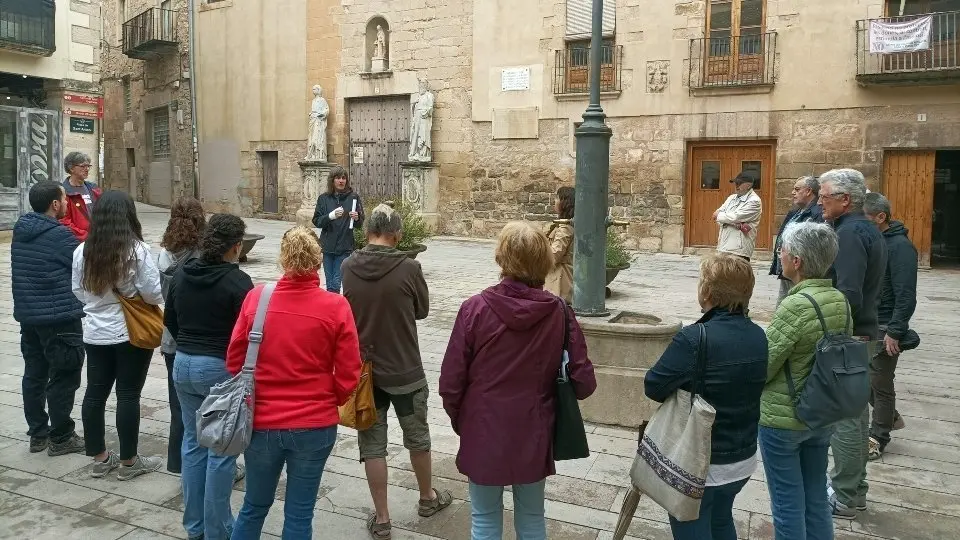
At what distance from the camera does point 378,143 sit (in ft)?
62.2

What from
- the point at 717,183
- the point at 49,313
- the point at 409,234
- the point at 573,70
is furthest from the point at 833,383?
the point at 573,70

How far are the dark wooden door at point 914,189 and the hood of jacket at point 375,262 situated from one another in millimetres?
12169

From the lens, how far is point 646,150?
15164 mm

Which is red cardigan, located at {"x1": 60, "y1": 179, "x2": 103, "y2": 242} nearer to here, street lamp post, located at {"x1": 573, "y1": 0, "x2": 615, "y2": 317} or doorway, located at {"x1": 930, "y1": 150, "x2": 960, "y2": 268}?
street lamp post, located at {"x1": 573, "y1": 0, "x2": 615, "y2": 317}

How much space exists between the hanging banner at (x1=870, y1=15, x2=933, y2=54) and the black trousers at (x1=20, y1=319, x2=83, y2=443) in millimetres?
12869

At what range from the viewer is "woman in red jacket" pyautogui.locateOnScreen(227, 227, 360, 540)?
274cm

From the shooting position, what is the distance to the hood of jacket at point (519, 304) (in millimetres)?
2631

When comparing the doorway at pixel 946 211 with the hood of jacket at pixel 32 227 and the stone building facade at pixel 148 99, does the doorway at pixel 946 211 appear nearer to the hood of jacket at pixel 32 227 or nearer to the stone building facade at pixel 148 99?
the hood of jacket at pixel 32 227

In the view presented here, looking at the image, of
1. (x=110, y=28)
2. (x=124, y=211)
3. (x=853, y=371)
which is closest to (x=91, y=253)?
(x=124, y=211)

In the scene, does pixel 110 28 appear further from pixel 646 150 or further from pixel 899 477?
pixel 899 477

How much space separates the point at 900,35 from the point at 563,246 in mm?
9927

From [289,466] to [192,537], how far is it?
0.83 meters

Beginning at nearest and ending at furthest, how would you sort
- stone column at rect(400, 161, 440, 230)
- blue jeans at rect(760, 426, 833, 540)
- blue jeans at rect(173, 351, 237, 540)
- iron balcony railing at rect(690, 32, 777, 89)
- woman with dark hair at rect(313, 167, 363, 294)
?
blue jeans at rect(760, 426, 833, 540), blue jeans at rect(173, 351, 237, 540), woman with dark hair at rect(313, 167, 363, 294), iron balcony railing at rect(690, 32, 777, 89), stone column at rect(400, 161, 440, 230)

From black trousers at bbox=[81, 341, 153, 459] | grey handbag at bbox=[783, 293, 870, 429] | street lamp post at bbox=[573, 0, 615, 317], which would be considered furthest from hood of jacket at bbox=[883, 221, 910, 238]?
black trousers at bbox=[81, 341, 153, 459]
